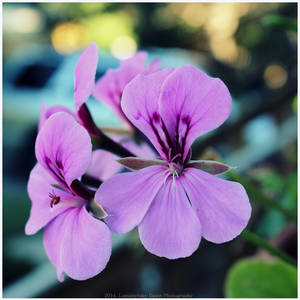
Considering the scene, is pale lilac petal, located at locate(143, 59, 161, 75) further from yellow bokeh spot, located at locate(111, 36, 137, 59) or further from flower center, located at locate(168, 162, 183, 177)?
yellow bokeh spot, located at locate(111, 36, 137, 59)

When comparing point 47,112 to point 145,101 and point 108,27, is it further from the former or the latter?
point 108,27

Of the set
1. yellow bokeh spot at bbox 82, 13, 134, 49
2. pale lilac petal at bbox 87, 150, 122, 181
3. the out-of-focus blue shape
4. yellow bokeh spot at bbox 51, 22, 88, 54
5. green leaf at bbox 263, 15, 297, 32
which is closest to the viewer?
pale lilac petal at bbox 87, 150, 122, 181

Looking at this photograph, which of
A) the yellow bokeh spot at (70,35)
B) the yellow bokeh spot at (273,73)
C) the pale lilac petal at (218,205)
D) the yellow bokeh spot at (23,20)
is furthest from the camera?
the yellow bokeh spot at (23,20)

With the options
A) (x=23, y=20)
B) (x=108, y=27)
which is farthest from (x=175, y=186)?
(x=23, y=20)

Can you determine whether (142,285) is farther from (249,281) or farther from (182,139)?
(182,139)

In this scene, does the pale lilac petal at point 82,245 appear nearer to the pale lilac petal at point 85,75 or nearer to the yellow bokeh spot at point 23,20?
the pale lilac petal at point 85,75

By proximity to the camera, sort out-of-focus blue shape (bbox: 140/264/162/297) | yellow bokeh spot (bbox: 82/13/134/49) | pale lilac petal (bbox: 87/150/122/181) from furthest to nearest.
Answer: yellow bokeh spot (bbox: 82/13/134/49)
out-of-focus blue shape (bbox: 140/264/162/297)
pale lilac petal (bbox: 87/150/122/181)

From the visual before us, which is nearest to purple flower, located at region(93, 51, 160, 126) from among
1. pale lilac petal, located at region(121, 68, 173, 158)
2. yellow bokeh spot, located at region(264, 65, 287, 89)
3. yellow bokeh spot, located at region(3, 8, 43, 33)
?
pale lilac petal, located at region(121, 68, 173, 158)

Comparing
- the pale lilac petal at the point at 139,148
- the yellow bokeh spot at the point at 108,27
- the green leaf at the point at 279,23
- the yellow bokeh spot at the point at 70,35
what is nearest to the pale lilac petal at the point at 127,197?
the pale lilac petal at the point at 139,148
